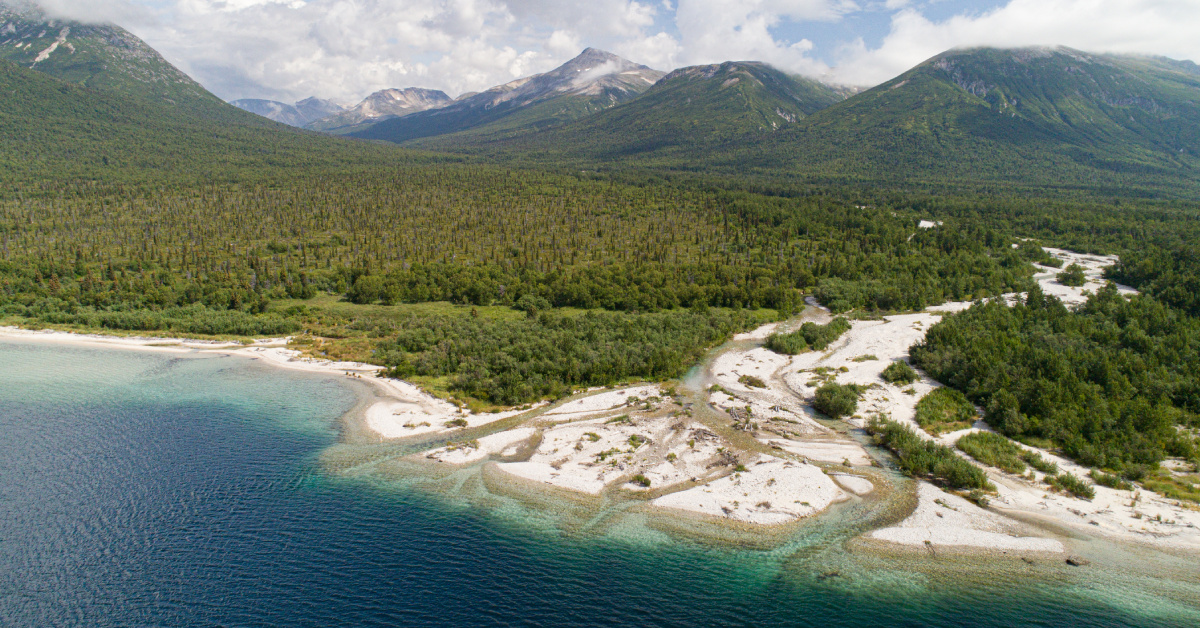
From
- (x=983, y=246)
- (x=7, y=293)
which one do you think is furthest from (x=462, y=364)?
(x=983, y=246)

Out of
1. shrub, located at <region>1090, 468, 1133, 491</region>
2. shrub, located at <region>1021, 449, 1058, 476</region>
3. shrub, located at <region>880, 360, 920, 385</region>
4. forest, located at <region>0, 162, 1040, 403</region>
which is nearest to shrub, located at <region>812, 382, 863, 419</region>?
shrub, located at <region>880, 360, 920, 385</region>

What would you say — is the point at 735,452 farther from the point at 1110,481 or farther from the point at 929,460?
the point at 1110,481

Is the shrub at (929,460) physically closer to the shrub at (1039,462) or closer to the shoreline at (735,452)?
the shoreline at (735,452)

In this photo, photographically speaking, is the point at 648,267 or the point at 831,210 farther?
the point at 831,210

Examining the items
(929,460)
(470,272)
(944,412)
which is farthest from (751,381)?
(470,272)

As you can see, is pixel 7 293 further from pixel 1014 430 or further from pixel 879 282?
pixel 879 282

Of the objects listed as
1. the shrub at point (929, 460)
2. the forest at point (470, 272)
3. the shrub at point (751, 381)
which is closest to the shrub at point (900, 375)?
the shrub at point (751, 381)
